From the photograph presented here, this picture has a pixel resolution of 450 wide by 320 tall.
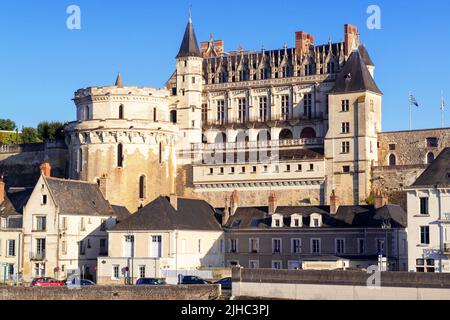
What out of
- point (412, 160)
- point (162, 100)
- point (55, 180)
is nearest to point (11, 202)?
point (55, 180)

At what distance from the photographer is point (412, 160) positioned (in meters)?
76.6

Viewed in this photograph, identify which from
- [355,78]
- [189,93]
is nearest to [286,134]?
[189,93]

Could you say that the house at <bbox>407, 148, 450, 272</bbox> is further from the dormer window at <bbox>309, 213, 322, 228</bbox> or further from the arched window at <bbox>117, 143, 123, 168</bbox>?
the arched window at <bbox>117, 143, 123, 168</bbox>

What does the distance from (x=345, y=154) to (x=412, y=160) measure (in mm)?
5128

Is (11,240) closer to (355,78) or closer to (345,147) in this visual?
(345,147)

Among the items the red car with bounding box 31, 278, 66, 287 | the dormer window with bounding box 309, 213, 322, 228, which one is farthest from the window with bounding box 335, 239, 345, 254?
the red car with bounding box 31, 278, 66, 287

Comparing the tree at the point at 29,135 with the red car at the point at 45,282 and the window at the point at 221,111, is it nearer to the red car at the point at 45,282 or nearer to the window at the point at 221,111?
the window at the point at 221,111

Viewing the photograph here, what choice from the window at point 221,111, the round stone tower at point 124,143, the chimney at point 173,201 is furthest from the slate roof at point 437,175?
the window at point 221,111

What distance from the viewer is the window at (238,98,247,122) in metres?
85.9

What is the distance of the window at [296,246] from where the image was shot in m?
62.5
